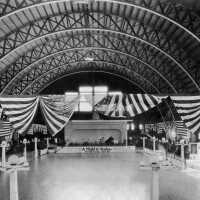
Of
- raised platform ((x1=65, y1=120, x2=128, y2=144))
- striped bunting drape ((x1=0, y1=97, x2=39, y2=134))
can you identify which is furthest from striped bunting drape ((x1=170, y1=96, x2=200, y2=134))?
raised platform ((x1=65, y1=120, x2=128, y2=144))

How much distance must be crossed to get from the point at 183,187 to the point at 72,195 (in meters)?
3.81

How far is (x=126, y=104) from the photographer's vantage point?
34.7 feet

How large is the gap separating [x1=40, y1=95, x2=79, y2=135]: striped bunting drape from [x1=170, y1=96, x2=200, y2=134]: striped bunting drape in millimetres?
4157

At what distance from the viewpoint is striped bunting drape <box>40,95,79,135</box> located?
383 inches

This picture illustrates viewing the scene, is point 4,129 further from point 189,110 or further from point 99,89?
point 189,110

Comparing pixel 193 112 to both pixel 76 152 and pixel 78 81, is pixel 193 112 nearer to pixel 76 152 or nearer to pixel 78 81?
pixel 76 152

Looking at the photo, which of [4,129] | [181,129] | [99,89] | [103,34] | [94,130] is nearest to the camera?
[4,129]

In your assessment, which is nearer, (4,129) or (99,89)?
(4,129)

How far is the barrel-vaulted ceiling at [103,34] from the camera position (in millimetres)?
17344

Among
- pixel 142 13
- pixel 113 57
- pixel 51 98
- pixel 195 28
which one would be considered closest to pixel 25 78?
pixel 113 57

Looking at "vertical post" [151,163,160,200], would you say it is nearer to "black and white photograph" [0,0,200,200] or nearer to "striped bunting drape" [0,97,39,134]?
"black and white photograph" [0,0,200,200]

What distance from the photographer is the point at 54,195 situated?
7633 millimetres

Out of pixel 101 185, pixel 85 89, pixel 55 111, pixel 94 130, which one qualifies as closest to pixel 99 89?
pixel 85 89

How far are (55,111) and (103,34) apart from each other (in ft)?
51.7
